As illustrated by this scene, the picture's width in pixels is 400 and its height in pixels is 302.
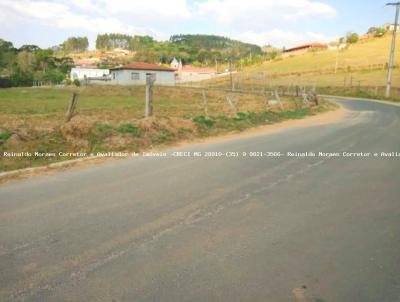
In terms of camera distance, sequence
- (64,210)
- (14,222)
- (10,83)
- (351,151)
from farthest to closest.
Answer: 1. (10,83)
2. (351,151)
3. (64,210)
4. (14,222)

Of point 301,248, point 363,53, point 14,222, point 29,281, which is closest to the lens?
point 29,281

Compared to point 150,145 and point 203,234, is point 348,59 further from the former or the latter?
point 203,234

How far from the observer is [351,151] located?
30.2 feet

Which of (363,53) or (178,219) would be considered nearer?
(178,219)

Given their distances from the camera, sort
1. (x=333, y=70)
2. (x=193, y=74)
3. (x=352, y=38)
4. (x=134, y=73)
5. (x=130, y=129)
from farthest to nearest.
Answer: (x=352, y=38) < (x=193, y=74) < (x=333, y=70) < (x=134, y=73) < (x=130, y=129)

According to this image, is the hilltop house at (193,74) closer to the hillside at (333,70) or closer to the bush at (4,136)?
the hillside at (333,70)

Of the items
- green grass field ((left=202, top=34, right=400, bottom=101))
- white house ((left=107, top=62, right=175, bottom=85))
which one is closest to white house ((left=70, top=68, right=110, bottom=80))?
green grass field ((left=202, top=34, right=400, bottom=101))

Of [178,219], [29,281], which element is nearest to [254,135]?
[178,219]

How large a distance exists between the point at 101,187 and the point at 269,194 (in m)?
2.75

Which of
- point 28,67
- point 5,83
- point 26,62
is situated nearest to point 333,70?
point 5,83

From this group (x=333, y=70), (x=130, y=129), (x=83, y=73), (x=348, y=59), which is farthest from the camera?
(x=83, y=73)

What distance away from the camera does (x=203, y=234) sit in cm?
413

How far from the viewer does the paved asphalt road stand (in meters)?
3.11

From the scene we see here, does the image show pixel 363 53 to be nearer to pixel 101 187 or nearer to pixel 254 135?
pixel 254 135
